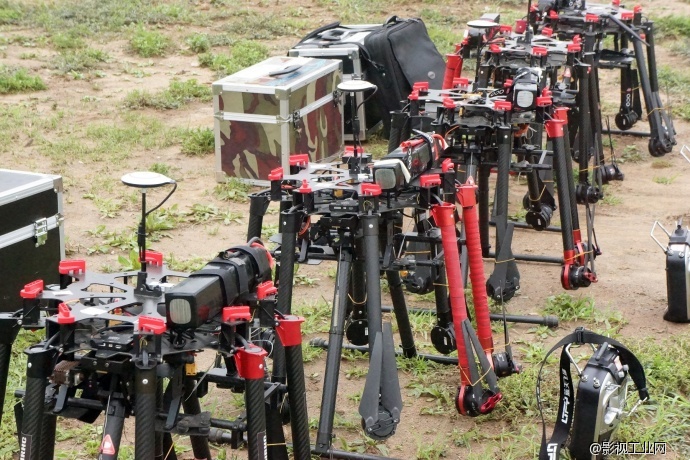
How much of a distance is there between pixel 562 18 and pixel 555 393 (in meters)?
4.16

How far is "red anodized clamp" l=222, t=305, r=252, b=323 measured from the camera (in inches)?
151

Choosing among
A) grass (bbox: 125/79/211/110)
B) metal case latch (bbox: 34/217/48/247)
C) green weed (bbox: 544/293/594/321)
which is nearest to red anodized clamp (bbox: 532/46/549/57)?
green weed (bbox: 544/293/594/321)

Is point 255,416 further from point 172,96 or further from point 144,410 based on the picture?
point 172,96

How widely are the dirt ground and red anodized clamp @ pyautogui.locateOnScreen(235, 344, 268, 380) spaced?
1581 millimetres

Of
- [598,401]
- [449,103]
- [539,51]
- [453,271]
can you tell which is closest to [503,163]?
[449,103]

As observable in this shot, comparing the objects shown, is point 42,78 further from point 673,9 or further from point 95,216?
point 673,9

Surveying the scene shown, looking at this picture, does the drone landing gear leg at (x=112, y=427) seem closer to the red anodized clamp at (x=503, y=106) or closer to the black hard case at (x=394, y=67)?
the red anodized clamp at (x=503, y=106)

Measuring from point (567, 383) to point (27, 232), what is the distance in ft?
11.4

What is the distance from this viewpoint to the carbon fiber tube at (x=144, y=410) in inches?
145

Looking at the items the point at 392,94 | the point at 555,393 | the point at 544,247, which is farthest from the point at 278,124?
the point at 555,393

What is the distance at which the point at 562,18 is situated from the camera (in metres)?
9.04

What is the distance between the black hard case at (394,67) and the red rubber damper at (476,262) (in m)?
4.59

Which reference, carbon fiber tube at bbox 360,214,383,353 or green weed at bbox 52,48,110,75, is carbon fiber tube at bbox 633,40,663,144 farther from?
green weed at bbox 52,48,110,75

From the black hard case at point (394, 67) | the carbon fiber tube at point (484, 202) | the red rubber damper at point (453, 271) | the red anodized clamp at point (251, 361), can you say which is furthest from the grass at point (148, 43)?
the red anodized clamp at point (251, 361)
